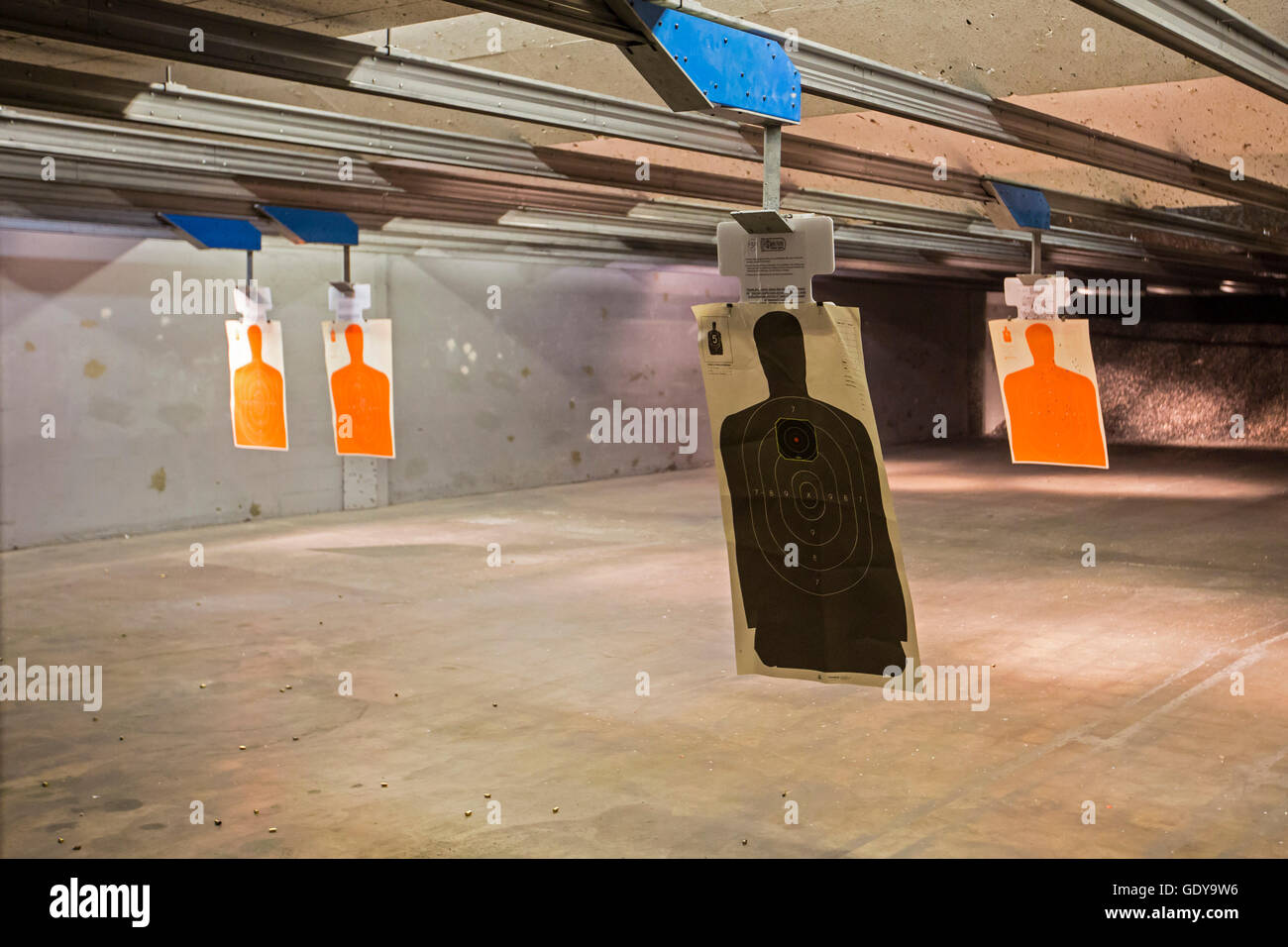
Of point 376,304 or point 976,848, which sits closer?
point 976,848

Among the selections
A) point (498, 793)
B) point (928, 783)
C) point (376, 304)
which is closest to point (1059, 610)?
point (928, 783)

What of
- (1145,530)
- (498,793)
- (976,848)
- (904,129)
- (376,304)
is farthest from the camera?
(376,304)

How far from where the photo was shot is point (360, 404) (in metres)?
7.55

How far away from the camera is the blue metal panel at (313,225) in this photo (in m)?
6.74

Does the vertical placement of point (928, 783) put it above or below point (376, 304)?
below

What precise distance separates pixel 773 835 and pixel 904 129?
12.0 ft

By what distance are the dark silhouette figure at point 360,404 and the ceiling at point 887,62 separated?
1719 mm

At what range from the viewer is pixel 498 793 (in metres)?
3.75

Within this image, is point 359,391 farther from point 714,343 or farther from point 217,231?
point 714,343

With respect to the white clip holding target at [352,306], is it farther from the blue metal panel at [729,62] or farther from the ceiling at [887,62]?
the blue metal panel at [729,62]

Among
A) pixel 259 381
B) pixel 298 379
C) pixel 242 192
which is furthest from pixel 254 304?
pixel 298 379

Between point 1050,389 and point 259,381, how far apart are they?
4.87m

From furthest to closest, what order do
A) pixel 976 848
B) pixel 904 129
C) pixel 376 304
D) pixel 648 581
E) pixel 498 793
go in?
1. pixel 376 304
2. pixel 648 581
3. pixel 904 129
4. pixel 498 793
5. pixel 976 848

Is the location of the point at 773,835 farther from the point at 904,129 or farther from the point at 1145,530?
the point at 1145,530
